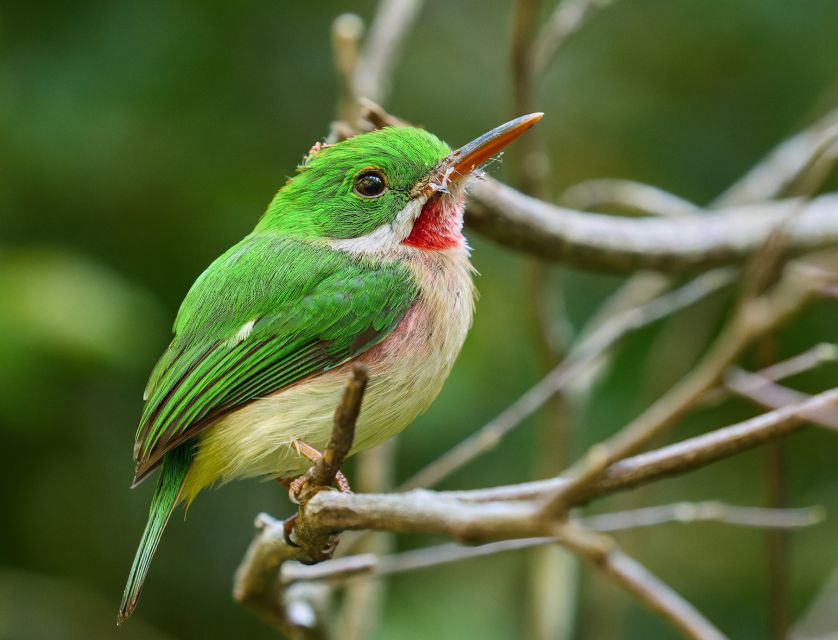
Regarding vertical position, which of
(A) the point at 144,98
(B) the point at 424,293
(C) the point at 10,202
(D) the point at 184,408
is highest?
(A) the point at 144,98

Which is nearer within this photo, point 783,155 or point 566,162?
point 783,155

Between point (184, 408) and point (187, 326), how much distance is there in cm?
19

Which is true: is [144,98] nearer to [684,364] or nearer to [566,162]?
[566,162]

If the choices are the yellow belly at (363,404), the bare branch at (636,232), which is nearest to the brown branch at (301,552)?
the yellow belly at (363,404)

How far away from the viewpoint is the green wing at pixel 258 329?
7.89 ft

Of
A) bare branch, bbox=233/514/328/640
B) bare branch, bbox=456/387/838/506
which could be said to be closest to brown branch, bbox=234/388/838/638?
bare branch, bbox=456/387/838/506

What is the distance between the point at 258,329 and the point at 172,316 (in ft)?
6.85

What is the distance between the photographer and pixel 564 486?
1.37m

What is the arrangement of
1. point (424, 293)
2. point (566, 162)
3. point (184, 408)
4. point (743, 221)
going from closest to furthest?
point (184, 408) → point (424, 293) → point (743, 221) → point (566, 162)

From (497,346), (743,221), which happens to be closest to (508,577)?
(497,346)

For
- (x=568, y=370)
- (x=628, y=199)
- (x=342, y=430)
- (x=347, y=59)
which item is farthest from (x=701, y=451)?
(x=628, y=199)

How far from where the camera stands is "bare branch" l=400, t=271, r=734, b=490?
10.5ft

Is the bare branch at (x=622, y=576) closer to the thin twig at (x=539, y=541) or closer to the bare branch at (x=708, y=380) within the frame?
the bare branch at (x=708, y=380)

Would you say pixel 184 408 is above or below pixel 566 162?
below
